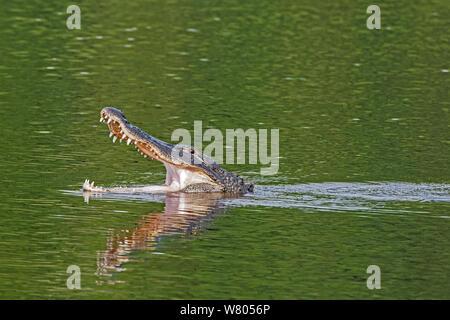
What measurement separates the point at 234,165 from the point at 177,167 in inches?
126

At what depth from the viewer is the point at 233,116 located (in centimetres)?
2752

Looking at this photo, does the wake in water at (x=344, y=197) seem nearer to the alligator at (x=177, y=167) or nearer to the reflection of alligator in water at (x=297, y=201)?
the reflection of alligator in water at (x=297, y=201)

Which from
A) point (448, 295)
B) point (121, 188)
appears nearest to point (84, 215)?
point (121, 188)

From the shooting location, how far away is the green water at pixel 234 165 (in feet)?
49.4

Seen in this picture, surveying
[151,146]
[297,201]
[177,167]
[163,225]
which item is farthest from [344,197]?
[163,225]

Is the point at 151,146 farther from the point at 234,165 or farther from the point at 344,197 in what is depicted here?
the point at 234,165

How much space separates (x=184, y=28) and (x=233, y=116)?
509 inches

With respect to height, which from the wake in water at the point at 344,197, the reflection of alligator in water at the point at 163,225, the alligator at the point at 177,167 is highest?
the alligator at the point at 177,167

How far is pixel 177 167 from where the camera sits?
2000 cm

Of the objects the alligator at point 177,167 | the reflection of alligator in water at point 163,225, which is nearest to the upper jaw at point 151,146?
the alligator at point 177,167

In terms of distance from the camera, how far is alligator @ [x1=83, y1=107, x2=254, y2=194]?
19000 millimetres

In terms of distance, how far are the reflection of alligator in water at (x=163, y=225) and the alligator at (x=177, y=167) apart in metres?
0.18

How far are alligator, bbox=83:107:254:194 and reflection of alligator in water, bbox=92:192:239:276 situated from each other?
7.1 inches
